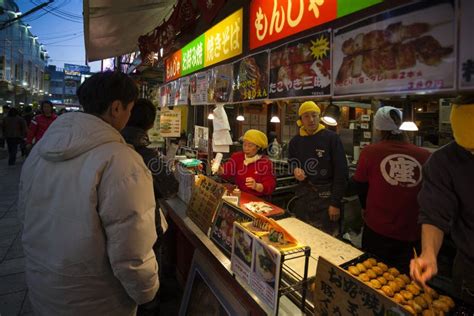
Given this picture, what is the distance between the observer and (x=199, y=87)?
14.3 ft

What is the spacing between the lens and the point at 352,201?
5938 mm

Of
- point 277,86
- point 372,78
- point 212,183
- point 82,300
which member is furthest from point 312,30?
point 82,300

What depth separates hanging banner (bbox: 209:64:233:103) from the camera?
3373 millimetres

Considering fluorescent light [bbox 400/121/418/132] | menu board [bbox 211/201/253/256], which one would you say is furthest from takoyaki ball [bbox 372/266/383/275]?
fluorescent light [bbox 400/121/418/132]

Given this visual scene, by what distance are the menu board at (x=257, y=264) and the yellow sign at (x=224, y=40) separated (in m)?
2.20

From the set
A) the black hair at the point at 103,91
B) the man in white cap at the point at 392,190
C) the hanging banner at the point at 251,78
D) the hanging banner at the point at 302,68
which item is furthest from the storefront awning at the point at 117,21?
the man in white cap at the point at 392,190

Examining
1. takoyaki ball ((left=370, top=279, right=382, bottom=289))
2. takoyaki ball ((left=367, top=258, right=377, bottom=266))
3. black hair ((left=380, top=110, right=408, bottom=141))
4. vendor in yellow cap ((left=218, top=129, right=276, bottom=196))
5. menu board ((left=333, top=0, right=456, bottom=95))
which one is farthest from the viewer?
vendor in yellow cap ((left=218, top=129, right=276, bottom=196))

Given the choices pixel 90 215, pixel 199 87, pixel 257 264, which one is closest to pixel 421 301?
pixel 257 264

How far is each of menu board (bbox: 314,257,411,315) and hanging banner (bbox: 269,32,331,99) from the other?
113cm

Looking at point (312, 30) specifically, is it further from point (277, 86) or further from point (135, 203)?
point (135, 203)

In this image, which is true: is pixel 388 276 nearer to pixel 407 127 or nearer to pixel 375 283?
pixel 375 283

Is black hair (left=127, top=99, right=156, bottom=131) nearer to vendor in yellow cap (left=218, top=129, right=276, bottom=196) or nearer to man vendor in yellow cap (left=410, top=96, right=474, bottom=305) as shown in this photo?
vendor in yellow cap (left=218, top=129, right=276, bottom=196)

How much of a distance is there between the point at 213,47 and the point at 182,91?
4.78ft

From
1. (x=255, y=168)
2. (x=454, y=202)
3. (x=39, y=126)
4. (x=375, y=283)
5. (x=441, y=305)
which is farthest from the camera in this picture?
(x=39, y=126)
